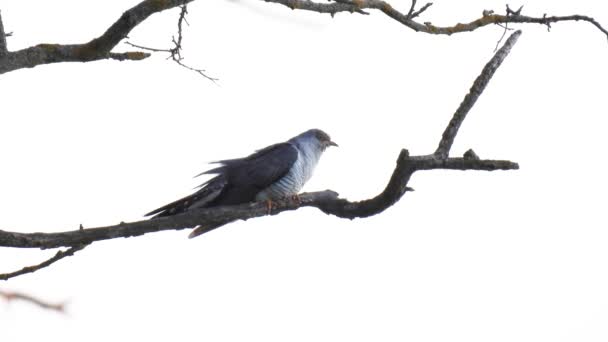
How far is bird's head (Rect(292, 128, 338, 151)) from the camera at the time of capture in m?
7.68

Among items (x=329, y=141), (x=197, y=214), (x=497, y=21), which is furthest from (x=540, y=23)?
(x=329, y=141)

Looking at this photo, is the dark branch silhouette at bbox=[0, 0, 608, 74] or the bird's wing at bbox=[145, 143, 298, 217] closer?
the dark branch silhouette at bbox=[0, 0, 608, 74]

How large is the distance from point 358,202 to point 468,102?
714mm

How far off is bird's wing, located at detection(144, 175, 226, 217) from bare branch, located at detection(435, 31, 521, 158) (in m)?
2.42

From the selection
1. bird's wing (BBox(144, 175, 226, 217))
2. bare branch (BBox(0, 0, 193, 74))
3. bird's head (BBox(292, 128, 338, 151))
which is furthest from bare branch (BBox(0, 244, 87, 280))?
bird's head (BBox(292, 128, 338, 151))

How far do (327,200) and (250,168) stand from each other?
8.38ft

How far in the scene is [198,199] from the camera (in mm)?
6160

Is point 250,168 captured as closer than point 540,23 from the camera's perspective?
No

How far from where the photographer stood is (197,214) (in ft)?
13.6

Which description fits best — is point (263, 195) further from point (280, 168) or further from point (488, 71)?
point (488, 71)

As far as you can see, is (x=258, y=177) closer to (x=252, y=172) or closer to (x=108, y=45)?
(x=252, y=172)

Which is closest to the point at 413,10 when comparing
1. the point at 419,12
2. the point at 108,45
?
the point at 419,12

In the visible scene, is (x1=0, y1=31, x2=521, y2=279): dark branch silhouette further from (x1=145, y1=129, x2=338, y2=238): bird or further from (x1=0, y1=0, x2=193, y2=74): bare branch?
(x1=145, y1=129, x2=338, y2=238): bird

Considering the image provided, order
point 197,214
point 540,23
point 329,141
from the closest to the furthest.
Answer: point 197,214 → point 540,23 → point 329,141
